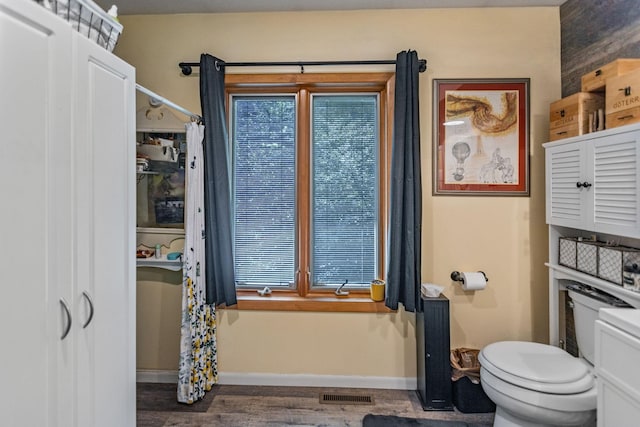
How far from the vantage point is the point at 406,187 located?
2.16 meters

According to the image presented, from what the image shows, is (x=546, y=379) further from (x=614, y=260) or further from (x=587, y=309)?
(x=614, y=260)

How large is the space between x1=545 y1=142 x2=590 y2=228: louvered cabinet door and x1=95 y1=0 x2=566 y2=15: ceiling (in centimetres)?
109

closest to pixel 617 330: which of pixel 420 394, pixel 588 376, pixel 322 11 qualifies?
pixel 588 376

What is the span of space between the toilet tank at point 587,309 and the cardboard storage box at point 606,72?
3.68ft

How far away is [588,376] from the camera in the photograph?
5.24 ft

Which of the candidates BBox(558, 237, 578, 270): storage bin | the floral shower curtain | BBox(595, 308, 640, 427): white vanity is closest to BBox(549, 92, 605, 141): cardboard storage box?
BBox(558, 237, 578, 270): storage bin

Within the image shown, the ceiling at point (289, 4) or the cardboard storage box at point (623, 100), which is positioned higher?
the ceiling at point (289, 4)

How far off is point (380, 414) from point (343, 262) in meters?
1.00

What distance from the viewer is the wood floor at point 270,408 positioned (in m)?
2.01

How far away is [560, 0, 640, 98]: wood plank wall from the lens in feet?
5.96

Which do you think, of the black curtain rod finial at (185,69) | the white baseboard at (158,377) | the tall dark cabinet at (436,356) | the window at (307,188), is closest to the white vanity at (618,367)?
the tall dark cabinet at (436,356)

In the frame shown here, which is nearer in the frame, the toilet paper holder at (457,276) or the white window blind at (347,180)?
the toilet paper holder at (457,276)

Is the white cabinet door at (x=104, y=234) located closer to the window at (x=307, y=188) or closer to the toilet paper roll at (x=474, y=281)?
the window at (x=307, y=188)

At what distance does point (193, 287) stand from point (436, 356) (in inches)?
62.9
